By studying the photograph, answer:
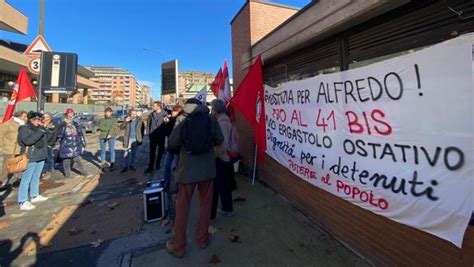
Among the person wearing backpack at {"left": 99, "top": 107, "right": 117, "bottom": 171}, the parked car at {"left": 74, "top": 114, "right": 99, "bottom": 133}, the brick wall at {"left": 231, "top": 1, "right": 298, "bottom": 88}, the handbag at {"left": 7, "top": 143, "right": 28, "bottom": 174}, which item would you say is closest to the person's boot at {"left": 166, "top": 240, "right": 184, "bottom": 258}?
the handbag at {"left": 7, "top": 143, "right": 28, "bottom": 174}

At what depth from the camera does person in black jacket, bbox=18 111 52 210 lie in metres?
4.97

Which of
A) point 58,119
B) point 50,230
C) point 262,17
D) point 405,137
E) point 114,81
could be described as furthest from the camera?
Result: point 114,81

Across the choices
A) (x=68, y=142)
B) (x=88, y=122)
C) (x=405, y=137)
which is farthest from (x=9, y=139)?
(x=88, y=122)

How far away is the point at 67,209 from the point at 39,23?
5.67m

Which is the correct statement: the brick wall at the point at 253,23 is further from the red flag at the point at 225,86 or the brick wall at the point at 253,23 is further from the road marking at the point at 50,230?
the road marking at the point at 50,230

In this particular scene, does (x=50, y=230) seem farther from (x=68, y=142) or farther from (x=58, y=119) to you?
(x=58, y=119)

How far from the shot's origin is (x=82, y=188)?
6.29 m

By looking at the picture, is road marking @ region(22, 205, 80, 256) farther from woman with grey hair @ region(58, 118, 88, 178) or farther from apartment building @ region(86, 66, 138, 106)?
apartment building @ region(86, 66, 138, 106)

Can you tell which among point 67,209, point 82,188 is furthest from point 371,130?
point 82,188

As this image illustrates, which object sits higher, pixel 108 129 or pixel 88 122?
pixel 88 122

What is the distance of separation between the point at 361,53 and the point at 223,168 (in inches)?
100

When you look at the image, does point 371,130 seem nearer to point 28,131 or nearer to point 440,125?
point 440,125

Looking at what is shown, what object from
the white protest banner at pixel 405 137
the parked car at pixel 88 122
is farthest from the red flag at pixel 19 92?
the parked car at pixel 88 122

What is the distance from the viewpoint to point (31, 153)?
5.12 metres
